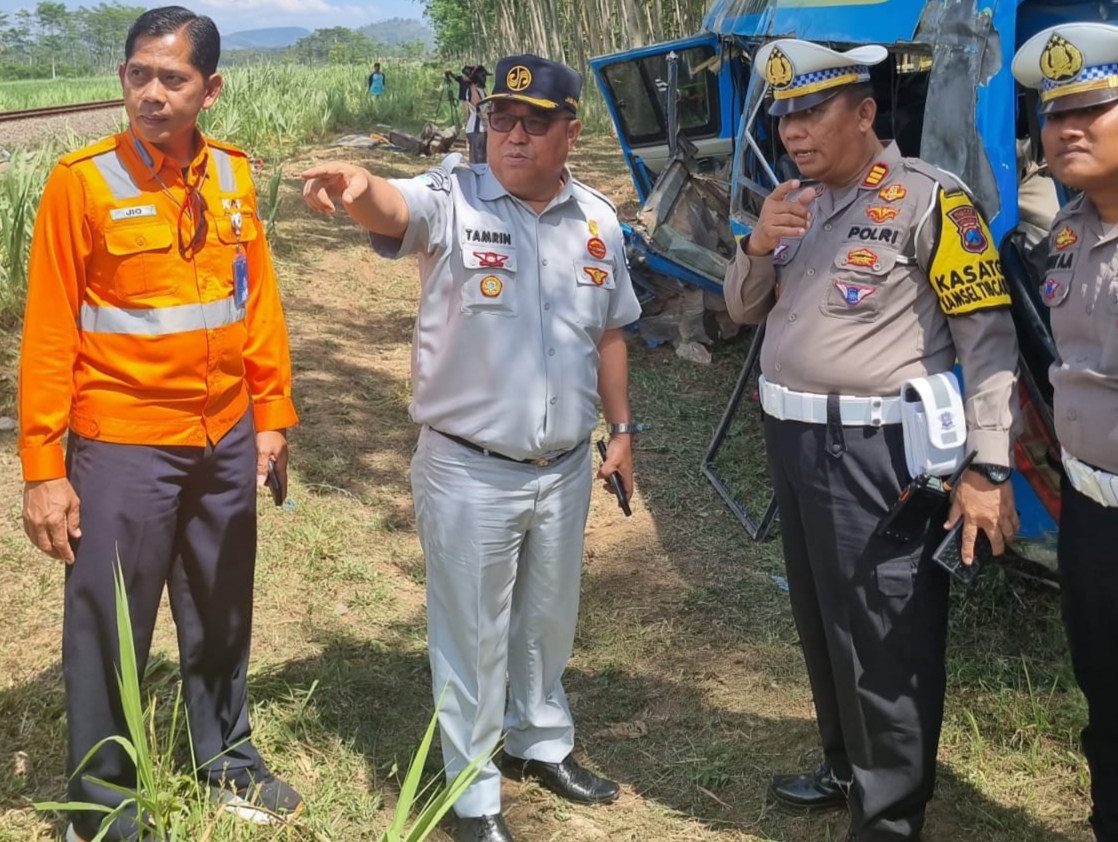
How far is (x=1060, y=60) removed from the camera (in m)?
2.10

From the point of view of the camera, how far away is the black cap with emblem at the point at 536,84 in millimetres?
2543

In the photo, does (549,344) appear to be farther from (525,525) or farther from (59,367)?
(59,367)

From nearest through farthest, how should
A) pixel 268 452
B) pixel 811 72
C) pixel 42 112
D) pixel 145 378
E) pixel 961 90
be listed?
pixel 811 72 → pixel 145 378 → pixel 268 452 → pixel 961 90 → pixel 42 112

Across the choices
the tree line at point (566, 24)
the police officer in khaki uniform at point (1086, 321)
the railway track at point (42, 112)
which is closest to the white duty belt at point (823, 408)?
the police officer in khaki uniform at point (1086, 321)

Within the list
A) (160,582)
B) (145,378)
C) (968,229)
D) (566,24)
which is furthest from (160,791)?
(566,24)

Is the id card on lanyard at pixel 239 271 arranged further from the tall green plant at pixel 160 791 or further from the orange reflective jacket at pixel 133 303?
the tall green plant at pixel 160 791

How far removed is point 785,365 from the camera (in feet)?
8.54

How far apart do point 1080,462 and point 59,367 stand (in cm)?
210

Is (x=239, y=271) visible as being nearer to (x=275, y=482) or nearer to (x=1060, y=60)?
(x=275, y=482)

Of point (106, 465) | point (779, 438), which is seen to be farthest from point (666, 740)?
point (106, 465)

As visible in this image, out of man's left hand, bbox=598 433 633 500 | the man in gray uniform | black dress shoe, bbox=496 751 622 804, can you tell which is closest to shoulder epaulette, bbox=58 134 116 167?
the man in gray uniform

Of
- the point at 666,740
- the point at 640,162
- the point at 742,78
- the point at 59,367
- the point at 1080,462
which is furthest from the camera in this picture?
the point at 640,162

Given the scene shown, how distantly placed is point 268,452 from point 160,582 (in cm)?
41

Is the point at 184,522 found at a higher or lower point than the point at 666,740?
higher
